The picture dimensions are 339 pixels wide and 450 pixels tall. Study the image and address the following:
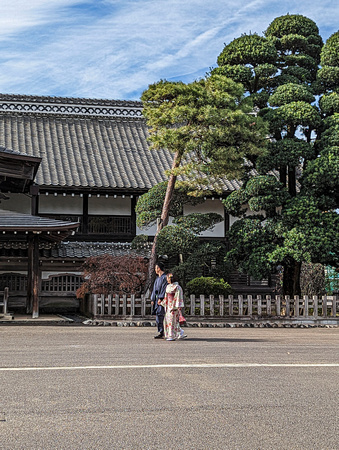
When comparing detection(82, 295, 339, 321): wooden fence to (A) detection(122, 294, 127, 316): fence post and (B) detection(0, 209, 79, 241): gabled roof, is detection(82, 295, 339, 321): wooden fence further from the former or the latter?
(B) detection(0, 209, 79, 241): gabled roof

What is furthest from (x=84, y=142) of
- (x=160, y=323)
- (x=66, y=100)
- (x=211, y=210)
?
(x=160, y=323)

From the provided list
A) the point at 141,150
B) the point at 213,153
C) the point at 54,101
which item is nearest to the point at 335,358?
the point at 213,153

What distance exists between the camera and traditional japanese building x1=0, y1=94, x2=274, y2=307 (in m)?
25.5

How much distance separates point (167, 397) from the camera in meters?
7.23

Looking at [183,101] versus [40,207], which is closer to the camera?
[183,101]

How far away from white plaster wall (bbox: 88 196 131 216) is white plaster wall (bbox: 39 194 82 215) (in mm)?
559

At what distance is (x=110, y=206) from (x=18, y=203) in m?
3.92

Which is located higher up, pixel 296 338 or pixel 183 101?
pixel 183 101

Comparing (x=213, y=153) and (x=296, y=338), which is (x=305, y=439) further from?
(x=213, y=153)

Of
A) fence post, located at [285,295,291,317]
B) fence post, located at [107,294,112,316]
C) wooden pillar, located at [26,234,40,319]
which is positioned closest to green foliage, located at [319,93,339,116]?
fence post, located at [285,295,291,317]

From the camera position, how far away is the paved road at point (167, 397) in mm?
5617

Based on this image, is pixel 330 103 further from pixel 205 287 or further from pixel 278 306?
pixel 205 287

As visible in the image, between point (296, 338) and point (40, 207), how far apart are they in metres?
13.9

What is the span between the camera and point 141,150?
98.7ft
